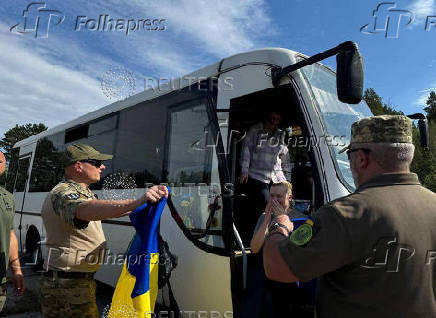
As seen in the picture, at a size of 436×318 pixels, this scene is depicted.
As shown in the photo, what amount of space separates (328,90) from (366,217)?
2.57 meters

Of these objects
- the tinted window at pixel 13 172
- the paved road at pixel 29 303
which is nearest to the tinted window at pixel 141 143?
the paved road at pixel 29 303

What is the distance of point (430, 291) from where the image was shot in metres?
1.76

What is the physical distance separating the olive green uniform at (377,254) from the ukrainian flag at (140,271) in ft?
5.23

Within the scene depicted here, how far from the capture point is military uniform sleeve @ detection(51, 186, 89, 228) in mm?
2717

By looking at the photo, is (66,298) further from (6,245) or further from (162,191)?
(162,191)

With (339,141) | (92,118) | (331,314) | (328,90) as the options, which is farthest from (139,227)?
(92,118)

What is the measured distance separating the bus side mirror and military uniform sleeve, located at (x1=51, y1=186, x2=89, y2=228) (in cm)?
220

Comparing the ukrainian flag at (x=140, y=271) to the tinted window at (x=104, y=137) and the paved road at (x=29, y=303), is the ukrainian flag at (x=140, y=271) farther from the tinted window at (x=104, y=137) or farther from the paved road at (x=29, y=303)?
the paved road at (x=29, y=303)

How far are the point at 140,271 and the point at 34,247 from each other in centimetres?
694

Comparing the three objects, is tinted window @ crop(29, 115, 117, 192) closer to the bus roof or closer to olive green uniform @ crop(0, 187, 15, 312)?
the bus roof

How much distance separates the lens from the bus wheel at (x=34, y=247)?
859 centimetres

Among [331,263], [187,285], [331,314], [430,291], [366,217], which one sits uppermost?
[366,217]

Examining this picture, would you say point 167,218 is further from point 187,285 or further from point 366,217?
point 366,217

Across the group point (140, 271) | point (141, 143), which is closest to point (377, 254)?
point (140, 271)
